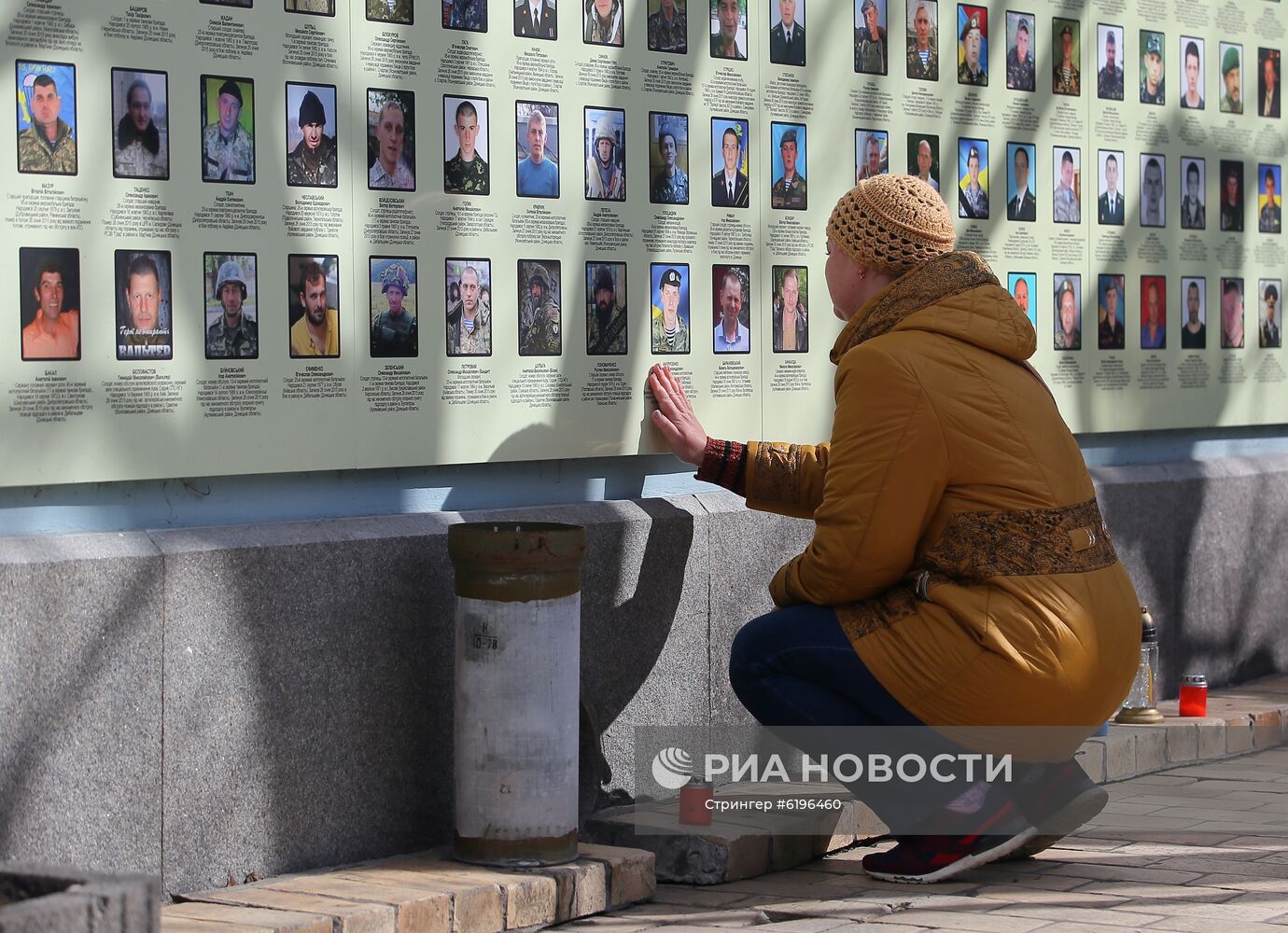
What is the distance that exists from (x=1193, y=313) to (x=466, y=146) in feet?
12.6

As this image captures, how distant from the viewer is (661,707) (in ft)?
19.2

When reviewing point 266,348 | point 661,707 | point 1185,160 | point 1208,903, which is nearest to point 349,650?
point 266,348

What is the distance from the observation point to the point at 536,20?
215 inches

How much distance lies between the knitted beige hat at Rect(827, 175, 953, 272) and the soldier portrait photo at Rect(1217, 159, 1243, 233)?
128 inches

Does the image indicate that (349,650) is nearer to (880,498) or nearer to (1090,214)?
(880,498)

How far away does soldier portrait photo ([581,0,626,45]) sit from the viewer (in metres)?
5.62

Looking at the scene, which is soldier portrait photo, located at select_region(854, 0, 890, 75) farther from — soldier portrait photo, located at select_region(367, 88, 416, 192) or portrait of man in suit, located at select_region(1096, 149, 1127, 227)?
soldier portrait photo, located at select_region(367, 88, 416, 192)

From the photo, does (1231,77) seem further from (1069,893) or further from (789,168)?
(1069,893)

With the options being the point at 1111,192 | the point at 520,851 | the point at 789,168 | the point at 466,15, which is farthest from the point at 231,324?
the point at 1111,192

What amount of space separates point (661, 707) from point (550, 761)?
1.04 m

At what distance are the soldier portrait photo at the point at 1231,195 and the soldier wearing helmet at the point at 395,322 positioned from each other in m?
4.27

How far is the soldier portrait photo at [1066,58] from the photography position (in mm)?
7391

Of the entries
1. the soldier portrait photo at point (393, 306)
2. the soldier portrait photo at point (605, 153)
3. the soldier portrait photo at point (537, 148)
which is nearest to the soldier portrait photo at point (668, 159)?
the soldier portrait photo at point (605, 153)

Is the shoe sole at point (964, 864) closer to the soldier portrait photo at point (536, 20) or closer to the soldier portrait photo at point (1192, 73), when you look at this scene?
the soldier portrait photo at point (536, 20)
